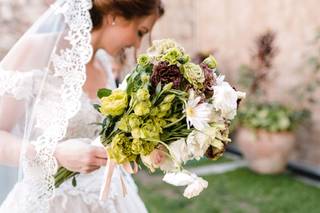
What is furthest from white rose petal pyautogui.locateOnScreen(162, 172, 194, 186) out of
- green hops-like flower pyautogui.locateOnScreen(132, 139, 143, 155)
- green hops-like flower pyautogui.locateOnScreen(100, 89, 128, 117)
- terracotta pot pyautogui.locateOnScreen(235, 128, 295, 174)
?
terracotta pot pyautogui.locateOnScreen(235, 128, 295, 174)

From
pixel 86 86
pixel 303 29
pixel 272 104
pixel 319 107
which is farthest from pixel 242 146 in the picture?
pixel 86 86

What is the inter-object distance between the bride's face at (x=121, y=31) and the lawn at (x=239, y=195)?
2212 mm

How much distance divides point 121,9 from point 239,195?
2.75m

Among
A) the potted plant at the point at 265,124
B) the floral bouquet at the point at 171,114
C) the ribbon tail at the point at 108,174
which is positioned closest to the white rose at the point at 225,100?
the floral bouquet at the point at 171,114

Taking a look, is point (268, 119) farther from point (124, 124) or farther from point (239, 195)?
point (124, 124)

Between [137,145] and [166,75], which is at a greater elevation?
[166,75]

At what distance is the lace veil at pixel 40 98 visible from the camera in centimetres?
133

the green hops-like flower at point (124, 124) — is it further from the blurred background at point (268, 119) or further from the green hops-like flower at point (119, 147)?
the blurred background at point (268, 119)

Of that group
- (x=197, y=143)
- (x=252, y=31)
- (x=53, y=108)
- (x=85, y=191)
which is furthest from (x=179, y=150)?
(x=252, y=31)

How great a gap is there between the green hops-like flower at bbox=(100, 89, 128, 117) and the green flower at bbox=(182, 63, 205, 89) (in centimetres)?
16

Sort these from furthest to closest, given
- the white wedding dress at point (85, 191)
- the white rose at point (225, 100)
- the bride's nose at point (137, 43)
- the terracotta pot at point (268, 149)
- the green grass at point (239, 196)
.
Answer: the terracotta pot at point (268, 149), the green grass at point (239, 196), the bride's nose at point (137, 43), the white wedding dress at point (85, 191), the white rose at point (225, 100)

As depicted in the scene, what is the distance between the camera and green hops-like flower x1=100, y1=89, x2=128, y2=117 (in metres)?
1.18

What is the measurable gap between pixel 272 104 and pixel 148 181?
4.61 feet

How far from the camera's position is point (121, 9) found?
1.53 meters
